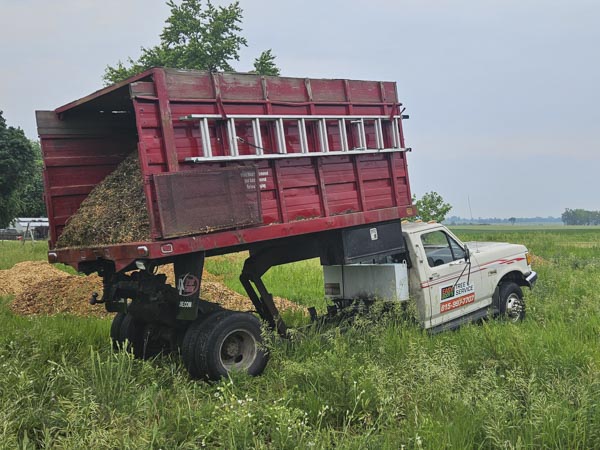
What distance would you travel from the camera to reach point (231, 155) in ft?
19.1

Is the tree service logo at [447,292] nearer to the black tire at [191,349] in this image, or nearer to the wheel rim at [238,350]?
the wheel rim at [238,350]

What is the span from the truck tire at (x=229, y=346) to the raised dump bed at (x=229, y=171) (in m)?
0.30

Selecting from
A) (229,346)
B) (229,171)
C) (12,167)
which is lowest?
(229,346)

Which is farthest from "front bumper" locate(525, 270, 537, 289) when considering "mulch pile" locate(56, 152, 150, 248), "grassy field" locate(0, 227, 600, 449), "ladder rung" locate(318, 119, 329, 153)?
"mulch pile" locate(56, 152, 150, 248)

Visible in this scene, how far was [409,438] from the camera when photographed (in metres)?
3.79

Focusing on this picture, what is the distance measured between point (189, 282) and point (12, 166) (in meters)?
19.3

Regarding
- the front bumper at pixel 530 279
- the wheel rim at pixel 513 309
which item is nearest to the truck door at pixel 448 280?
the wheel rim at pixel 513 309

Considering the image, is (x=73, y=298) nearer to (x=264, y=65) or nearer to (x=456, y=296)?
(x=456, y=296)

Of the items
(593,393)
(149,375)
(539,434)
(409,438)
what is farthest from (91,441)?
(593,393)

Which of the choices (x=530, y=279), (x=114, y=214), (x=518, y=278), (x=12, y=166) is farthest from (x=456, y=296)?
(x=12, y=166)

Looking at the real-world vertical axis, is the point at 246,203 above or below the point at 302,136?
below

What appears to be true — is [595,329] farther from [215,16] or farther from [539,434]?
[215,16]

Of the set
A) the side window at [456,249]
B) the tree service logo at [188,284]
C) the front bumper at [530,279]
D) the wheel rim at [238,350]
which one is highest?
the tree service logo at [188,284]

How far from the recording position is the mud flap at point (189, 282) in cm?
577
